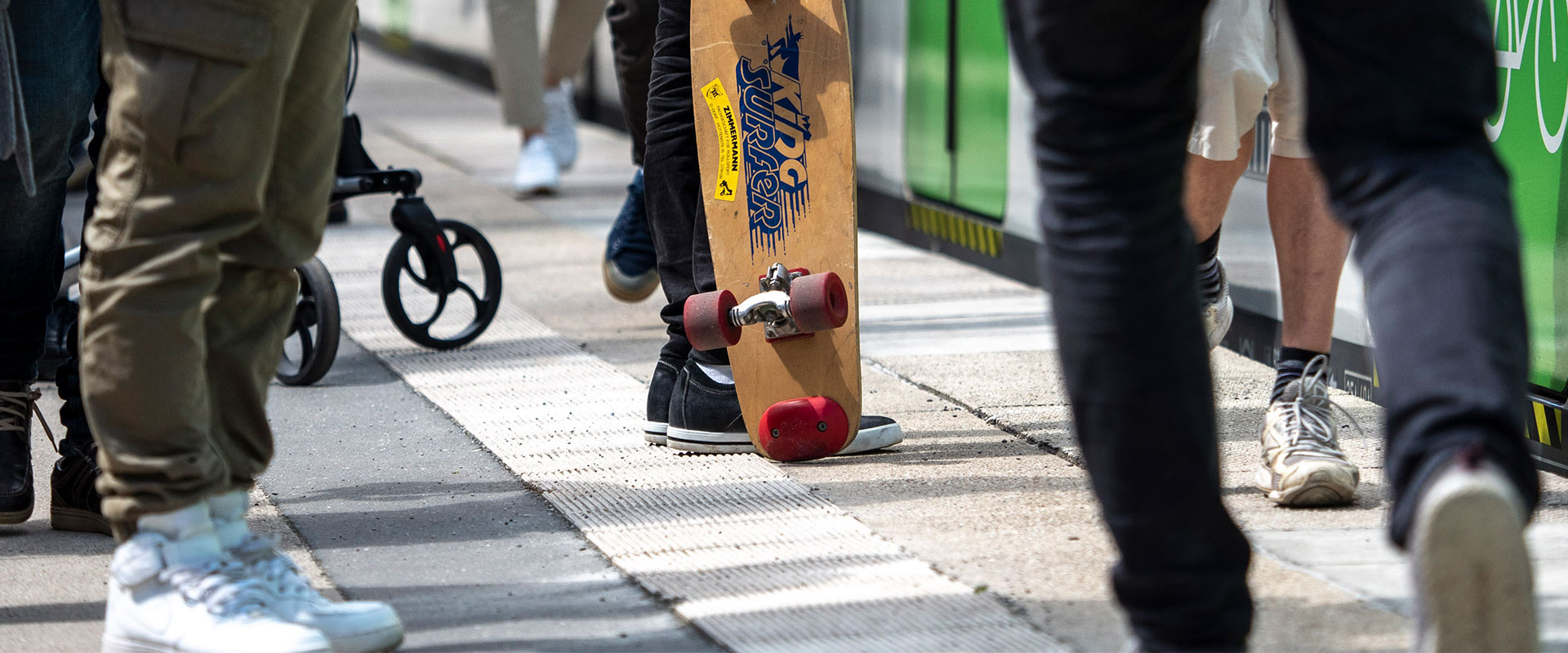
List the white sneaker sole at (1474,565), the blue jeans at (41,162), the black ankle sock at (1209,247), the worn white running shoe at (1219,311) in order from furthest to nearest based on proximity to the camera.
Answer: the worn white running shoe at (1219,311) → the black ankle sock at (1209,247) → the blue jeans at (41,162) → the white sneaker sole at (1474,565)

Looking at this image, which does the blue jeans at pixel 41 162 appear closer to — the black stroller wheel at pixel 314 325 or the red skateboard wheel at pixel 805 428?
the black stroller wheel at pixel 314 325

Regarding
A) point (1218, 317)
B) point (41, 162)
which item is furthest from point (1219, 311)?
point (41, 162)

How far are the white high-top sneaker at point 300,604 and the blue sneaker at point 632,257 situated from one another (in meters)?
2.12

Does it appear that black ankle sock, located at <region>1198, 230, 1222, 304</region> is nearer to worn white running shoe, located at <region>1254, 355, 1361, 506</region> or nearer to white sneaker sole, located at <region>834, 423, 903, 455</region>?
worn white running shoe, located at <region>1254, 355, 1361, 506</region>

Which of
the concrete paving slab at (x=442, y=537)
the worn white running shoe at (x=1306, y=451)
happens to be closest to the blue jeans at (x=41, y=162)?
the concrete paving slab at (x=442, y=537)

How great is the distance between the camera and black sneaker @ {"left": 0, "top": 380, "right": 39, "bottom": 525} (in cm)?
241

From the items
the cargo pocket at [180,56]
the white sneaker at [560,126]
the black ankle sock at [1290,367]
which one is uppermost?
the white sneaker at [560,126]

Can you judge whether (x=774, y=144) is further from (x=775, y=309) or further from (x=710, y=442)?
(x=710, y=442)

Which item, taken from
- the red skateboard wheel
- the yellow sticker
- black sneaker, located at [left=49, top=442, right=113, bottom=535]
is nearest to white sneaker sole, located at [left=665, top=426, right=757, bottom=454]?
the red skateboard wheel

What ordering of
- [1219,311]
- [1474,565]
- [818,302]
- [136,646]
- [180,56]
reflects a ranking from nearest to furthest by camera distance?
1. [1474,565]
2. [180,56]
3. [136,646]
4. [818,302]
5. [1219,311]

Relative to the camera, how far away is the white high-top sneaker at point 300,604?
1.81 m

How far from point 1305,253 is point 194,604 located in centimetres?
165

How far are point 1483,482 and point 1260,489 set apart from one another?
1.37m

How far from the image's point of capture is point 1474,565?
114 cm
